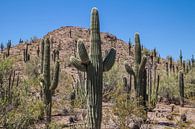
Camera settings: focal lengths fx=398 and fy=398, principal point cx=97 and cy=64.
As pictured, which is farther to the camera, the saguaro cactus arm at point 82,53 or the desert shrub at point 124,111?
the desert shrub at point 124,111

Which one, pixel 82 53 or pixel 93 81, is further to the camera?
pixel 93 81

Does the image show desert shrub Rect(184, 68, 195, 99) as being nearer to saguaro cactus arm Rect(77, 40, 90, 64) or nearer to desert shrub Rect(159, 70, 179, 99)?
desert shrub Rect(159, 70, 179, 99)

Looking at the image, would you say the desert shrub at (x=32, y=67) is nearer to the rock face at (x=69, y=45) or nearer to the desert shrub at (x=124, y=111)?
the rock face at (x=69, y=45)

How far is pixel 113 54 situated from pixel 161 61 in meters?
64.3

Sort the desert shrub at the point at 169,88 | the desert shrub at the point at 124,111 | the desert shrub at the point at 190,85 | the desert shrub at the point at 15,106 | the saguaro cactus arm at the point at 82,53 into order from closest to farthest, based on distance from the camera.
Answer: the saguaro cactus arm at the point at 82,53 < the desert shrub at the point at 15,106 < the desert shrub at the point at 124,111 < the desert shrub at the point at 169,88 < the desert shrub at the point at 190,85

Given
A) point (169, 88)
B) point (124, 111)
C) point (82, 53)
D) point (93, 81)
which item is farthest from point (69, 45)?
point (82, 53)

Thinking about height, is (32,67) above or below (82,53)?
above

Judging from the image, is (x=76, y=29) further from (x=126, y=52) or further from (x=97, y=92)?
(x=97, y=92)

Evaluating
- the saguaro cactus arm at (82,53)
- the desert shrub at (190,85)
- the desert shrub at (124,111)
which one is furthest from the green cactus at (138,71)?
the desert shrub at (190,85)

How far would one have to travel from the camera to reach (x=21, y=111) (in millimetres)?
16422

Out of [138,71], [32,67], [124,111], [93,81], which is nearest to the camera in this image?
[93,81]

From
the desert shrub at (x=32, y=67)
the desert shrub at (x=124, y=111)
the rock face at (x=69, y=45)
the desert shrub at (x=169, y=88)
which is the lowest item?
the desert shrub at (x=124, y=111)

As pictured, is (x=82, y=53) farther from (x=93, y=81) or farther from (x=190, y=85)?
(x=190, y=85)

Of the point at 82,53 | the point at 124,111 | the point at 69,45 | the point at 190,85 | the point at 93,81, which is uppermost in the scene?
the point at 69,45
